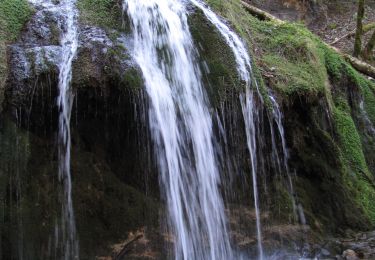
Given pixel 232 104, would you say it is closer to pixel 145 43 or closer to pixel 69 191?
pixel 145 43

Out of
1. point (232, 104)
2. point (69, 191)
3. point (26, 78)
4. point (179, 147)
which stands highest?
point (26, 78)

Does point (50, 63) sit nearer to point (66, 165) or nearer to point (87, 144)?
point (87, 144)

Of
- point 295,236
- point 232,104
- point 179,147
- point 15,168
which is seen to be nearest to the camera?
point 15,168

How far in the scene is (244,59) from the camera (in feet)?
18.4

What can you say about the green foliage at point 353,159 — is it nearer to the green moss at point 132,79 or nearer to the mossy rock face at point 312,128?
the mossy rock face at point 312,128

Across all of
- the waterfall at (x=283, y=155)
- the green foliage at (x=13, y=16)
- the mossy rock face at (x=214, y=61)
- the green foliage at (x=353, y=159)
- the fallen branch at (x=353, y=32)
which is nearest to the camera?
the green foliage at (x=13, y=16)

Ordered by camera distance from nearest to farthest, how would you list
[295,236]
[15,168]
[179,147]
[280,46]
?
[15,168] → [179,147] → [295,236] → [280,46]

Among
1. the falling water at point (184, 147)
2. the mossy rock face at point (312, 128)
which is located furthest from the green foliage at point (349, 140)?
A: the falling water at point (184, 147)

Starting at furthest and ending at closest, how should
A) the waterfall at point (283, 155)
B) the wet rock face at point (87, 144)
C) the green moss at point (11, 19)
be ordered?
1. the waterfall at point (283, 155)
2. the green moss at point (11, 19)
3. the wet rock face at point (87, 144)

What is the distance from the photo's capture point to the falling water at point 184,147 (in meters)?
4.82

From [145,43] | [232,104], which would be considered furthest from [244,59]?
[145,43]

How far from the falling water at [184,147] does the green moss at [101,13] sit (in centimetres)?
37

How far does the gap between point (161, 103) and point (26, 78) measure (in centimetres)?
128

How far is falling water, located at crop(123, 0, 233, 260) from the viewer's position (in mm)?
4820
